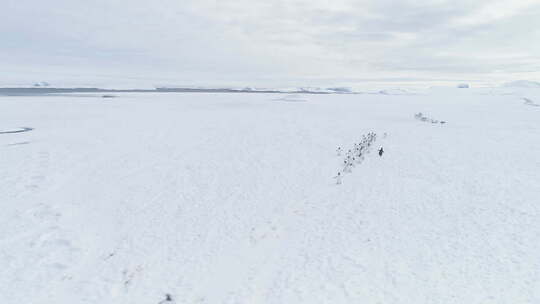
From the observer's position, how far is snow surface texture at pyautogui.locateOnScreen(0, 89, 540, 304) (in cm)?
749

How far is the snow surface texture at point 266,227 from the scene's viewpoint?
7488 mm

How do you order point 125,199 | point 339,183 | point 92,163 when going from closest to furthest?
point 125,199, point 339,183, point 92,163

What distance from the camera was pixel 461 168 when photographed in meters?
16.1

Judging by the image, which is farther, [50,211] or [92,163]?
[92,163]

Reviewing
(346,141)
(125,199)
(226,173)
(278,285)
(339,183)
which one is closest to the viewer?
(278,285)

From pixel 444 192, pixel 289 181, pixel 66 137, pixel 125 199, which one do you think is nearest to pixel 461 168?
pixel 444 192

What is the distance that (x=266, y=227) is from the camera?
1045 centimetres

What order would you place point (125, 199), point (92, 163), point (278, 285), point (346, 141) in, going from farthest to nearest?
point (346, 141) → point (92, 163) → point (125, 199) → point (278, 285)

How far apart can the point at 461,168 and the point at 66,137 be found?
2449 centimetres

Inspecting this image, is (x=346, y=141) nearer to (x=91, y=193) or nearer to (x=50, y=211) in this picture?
(x=91, y=193)

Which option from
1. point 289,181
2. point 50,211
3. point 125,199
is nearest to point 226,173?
point 289,181

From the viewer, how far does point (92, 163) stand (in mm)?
17297

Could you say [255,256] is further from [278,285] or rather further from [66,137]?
[66,137]

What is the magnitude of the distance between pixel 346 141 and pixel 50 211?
58.5ft
